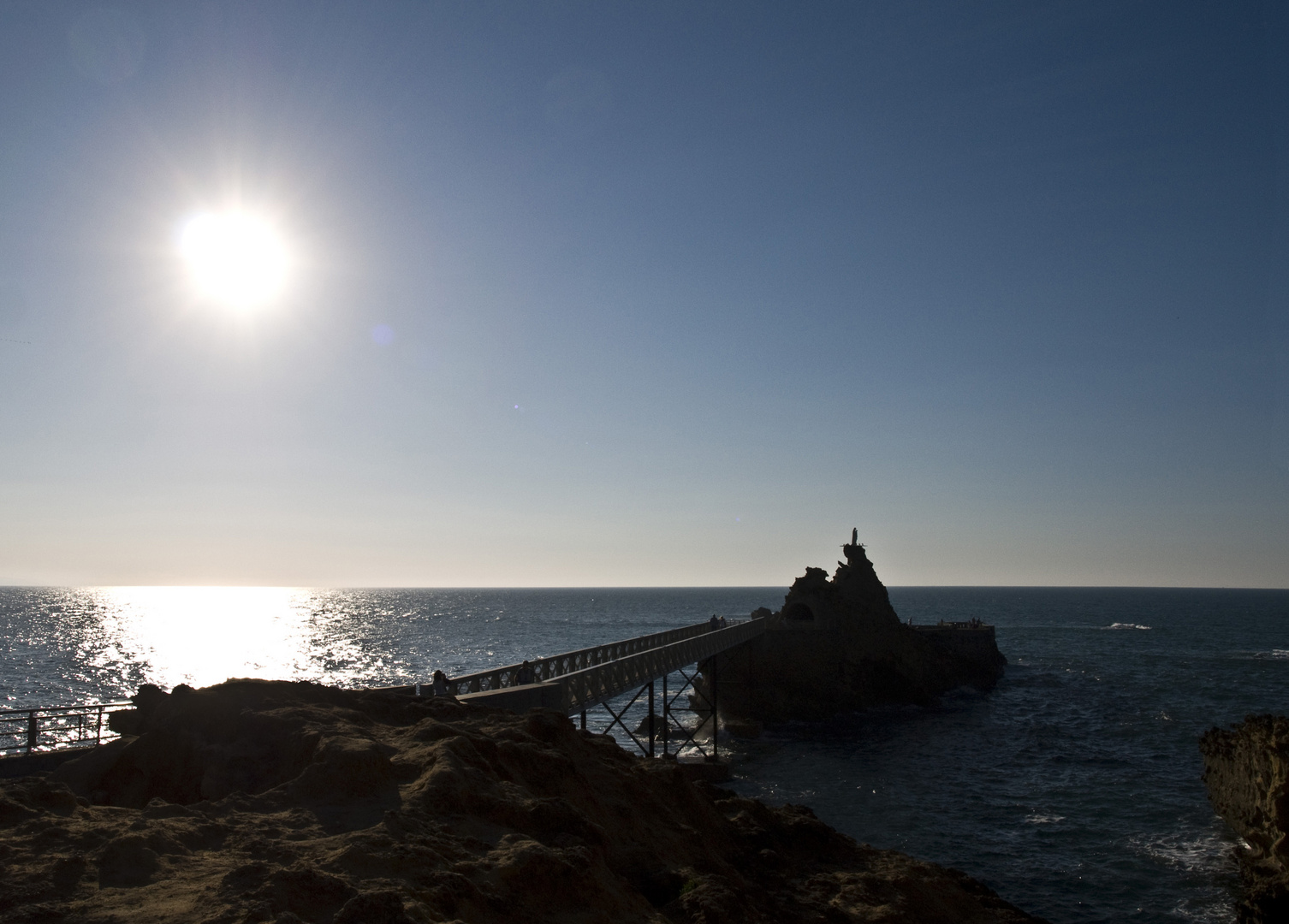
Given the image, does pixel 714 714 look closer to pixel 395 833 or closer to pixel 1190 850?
pixel 1190 850

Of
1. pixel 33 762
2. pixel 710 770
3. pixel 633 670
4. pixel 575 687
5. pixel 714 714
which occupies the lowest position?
pixel 710 770

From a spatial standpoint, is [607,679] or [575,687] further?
[607,679]

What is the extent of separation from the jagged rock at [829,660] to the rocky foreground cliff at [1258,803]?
2065cm

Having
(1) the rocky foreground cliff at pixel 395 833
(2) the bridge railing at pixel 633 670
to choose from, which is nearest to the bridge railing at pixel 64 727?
(1) the rocky foreground cliff at pixel 395 833

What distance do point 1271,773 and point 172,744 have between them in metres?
24.7

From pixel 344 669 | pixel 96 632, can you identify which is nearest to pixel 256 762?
pixel 344 669

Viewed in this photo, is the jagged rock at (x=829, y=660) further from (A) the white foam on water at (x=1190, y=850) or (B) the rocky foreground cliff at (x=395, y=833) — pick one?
(B) the rocky foreground cliff at (x=395, y=833)

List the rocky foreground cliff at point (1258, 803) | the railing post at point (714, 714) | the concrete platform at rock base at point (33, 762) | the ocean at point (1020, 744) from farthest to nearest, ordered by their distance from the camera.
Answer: the railing post at point (714, 714)
the ocean at point (1020, 744)
the rocky foreground cliff at point (1258, 803)
the concrete platform at rock base at point (33, 762)

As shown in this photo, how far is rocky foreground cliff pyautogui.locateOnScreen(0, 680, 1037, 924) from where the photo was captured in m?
7.12

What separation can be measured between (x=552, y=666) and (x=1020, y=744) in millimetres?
22904

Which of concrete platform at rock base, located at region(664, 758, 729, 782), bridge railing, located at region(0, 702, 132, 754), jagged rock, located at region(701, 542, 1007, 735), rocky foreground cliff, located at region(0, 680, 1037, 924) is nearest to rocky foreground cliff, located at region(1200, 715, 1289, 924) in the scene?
rocky foreground cliff, located at region(0, 680, 1037, 924)

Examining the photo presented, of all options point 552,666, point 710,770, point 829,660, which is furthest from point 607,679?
point 829,660

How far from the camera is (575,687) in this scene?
22.9 metres

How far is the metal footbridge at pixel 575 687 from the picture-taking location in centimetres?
1643
